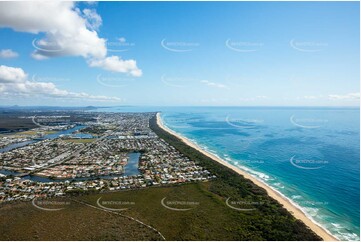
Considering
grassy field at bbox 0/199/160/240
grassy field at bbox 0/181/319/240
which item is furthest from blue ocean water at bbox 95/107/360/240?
grassy field at bbox 0/199/160/240

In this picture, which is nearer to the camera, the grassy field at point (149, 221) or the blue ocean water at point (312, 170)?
the grassy field at point (149, 221)

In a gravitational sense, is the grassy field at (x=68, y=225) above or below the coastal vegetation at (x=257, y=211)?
below

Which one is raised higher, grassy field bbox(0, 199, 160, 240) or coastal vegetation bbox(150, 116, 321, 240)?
coastal vegetation bbox(150, 116, 321, 240)

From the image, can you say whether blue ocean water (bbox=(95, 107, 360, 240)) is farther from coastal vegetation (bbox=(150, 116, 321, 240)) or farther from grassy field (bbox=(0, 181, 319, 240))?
grassy field (bbox=(0, 181, 319, 240))

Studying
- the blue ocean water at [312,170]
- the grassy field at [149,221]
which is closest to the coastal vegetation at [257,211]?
the grassy field at [149,221]

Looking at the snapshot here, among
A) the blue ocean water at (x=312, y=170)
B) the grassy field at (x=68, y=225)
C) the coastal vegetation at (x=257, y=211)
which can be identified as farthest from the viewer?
the blue ocean water at (x=312, y=170)

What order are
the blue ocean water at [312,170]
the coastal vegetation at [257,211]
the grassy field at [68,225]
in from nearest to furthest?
the grassy field at [68,225] < the coastal vegetation at [257,211] < the blue ocean water at [312,170]

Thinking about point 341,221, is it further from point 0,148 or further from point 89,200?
point 0,148

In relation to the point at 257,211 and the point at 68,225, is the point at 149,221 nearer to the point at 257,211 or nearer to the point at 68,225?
the point at 68,225

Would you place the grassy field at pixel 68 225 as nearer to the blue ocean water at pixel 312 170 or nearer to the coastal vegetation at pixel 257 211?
the coastal vegetation at pixel 257 211

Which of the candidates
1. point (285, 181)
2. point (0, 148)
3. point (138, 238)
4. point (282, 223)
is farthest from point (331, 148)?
point (0, 148)

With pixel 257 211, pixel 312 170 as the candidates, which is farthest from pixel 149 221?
pixel 312 170
